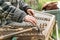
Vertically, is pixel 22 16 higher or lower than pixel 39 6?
higher

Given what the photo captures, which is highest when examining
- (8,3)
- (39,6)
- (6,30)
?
(8,3)

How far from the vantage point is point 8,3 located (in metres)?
2.41

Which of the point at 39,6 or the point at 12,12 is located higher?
the point at 12,12

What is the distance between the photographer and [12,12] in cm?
230

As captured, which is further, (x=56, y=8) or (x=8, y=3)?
(x=56, y=8)

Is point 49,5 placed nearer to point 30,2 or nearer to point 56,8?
point 56,8

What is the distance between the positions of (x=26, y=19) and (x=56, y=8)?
4.91 metres

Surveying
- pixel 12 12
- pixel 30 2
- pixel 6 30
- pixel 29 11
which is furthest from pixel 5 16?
pixel 30 2

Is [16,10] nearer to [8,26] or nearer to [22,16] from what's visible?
[22,16]

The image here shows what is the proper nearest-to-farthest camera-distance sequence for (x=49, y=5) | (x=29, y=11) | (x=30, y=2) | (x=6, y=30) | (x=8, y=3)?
(x=6, y=30)
(x=8, y=3)
(x=29, y=11)
(x=49, y=5)
(x=30, y=2)

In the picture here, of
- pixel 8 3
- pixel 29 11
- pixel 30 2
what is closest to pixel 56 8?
pixel 30 2

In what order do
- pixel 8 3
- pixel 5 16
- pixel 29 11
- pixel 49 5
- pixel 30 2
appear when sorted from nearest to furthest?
pixel 5 16, pixel 8 3, pixel 29 11, pixel 49 5, pixel 30 2

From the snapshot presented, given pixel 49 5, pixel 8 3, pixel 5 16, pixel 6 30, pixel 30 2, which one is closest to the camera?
pixel 6 30

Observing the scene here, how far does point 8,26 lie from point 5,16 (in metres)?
0.16
